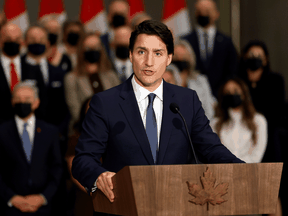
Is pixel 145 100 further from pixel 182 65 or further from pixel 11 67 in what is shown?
pixel 11 67

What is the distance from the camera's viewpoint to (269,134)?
172 inches

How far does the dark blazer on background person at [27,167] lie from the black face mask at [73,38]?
1.49 m

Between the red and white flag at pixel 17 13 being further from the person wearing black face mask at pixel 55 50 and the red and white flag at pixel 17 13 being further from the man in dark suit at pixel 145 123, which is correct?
the man in dark suit at pixel 145 123

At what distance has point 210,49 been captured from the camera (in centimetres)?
499

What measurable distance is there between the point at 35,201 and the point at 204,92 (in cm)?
215

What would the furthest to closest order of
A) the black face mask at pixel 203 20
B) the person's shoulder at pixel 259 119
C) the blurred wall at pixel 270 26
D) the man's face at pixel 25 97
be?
the blurred wall at pixel 270 26 → the black face mask at pixel 203 20 → the person's shoulder at pixel 259 119 → the man's face at pixel 25 97

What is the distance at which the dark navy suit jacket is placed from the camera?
5.54ft

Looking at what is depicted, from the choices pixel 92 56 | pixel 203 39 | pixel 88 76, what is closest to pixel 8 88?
pixel 88 76

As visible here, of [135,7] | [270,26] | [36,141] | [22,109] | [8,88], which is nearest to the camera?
[36,141]

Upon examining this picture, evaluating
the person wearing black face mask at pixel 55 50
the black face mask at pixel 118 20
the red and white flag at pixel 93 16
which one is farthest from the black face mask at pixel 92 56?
the red and white flag at pixel 93 16

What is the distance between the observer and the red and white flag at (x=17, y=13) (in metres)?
5.77

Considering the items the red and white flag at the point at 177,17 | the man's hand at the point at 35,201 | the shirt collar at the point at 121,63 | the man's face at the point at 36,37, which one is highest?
the red and white flag at the point at 177,17

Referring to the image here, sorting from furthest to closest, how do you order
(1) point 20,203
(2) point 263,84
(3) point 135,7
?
(3) point 135,7 < (2) point 263,84 < (1) point 20,203

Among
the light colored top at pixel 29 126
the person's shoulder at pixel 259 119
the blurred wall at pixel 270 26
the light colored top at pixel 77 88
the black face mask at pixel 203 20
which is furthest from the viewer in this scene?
the blurred wall at pixel 270 26
